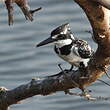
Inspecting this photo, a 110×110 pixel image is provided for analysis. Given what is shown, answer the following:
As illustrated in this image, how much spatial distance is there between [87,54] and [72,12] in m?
4.83

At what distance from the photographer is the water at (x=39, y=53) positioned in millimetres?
9109

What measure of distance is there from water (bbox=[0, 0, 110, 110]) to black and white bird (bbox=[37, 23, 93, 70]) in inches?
119

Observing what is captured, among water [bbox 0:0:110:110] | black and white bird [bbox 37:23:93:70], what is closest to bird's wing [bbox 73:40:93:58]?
black and white bird [bbox 37:23:93:70]

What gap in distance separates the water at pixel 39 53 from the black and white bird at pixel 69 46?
119 inches

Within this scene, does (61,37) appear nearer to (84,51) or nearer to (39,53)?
(84,51)

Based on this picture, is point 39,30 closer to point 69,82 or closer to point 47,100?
point 47,100

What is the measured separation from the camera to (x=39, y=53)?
9734 mm

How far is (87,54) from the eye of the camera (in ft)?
18.7

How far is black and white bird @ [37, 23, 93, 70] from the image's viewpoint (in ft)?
18.9

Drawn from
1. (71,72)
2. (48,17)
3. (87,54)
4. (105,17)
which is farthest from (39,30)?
(105,17)

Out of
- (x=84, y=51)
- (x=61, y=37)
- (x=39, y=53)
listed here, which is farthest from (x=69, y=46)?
(x=39, y=53)

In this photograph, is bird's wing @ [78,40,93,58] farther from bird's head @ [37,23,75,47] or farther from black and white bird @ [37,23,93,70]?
bird's head @ [37,23,75,47]

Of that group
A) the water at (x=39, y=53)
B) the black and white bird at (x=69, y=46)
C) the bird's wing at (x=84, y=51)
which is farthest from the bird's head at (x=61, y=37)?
the water at (x=39, y=53)

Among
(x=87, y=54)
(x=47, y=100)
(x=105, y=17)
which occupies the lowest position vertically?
(x=47, y=100)
